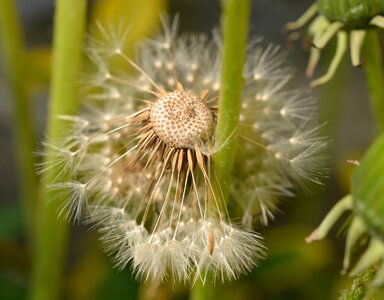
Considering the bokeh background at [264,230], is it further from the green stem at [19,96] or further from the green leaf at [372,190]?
the green leaf at [372,190]

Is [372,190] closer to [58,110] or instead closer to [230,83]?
[230,83]

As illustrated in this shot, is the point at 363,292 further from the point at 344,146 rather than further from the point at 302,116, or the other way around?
the point at 344,146

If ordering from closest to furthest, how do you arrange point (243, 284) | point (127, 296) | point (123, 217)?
point (123, 217) → point (127, 296) → point (243, 284)

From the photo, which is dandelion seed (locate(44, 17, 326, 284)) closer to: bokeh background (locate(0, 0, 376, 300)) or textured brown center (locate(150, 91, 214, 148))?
textured brown center (locate(150, 91, 214, 148))

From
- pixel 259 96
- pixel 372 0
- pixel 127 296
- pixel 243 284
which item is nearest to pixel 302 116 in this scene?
pixel 259 96

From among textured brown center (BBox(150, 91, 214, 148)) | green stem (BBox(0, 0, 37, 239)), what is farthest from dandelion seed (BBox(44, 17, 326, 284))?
green stem (BBox(0, 0, 37, 239))

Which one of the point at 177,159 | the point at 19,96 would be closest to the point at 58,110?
the point at 177,159

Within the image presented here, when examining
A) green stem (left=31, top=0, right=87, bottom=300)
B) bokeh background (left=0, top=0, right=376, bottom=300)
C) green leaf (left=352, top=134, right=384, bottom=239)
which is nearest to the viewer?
green leaf (left=352, top=134, right=384, bottom=239)
